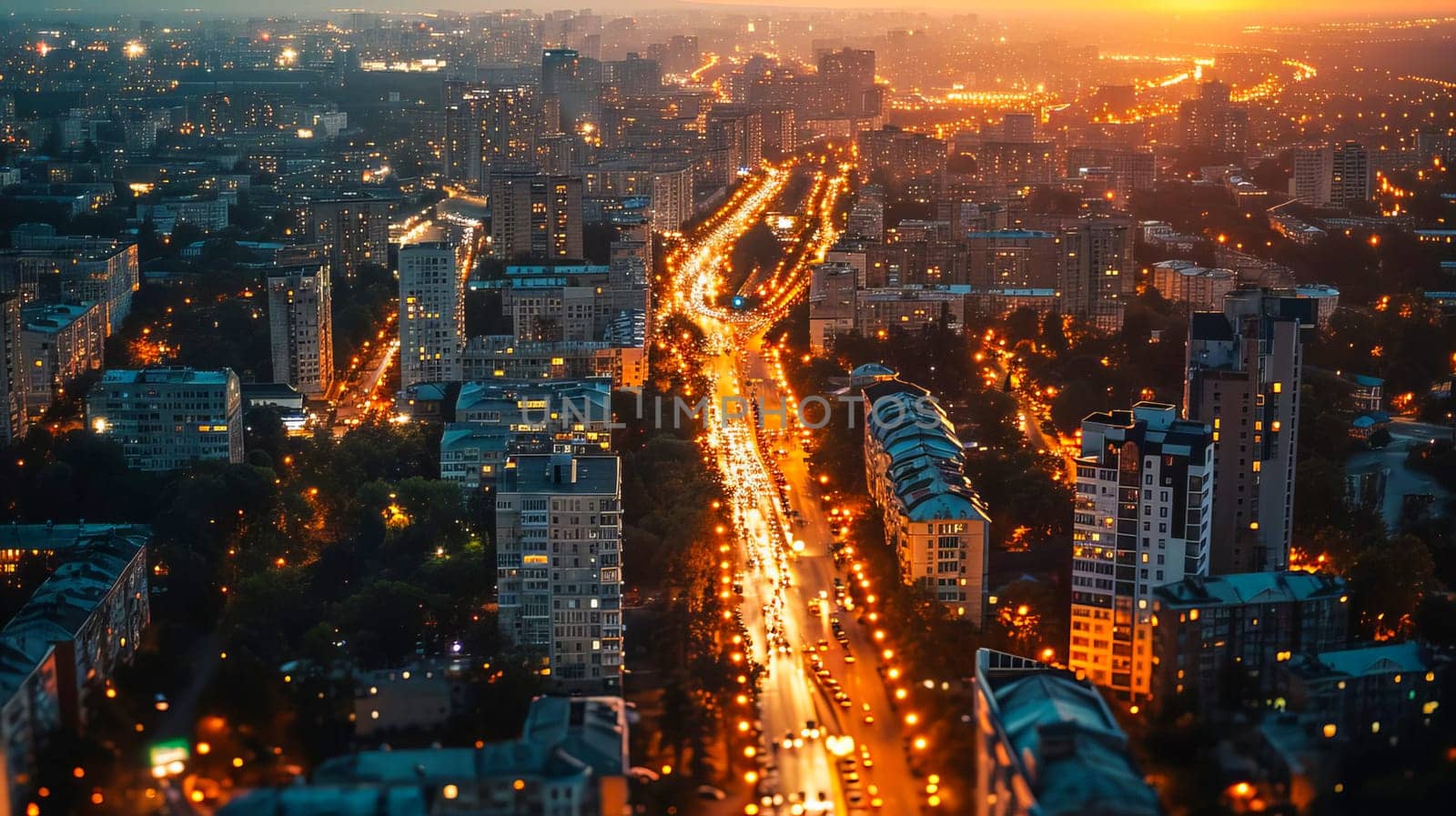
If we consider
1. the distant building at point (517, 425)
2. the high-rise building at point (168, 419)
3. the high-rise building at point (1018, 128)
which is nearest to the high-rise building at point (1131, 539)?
the distant building at point (517, 425)

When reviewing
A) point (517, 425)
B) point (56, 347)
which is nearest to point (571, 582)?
point (517, 425)

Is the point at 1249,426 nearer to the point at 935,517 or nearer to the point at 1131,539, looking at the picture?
the point at 1131,539

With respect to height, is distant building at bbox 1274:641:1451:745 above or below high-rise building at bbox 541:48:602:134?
below

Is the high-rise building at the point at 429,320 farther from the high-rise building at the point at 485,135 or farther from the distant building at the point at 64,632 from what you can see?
the high-rise building at the point at 485,135

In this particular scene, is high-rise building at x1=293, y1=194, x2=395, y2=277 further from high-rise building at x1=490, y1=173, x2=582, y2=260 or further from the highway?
the highway

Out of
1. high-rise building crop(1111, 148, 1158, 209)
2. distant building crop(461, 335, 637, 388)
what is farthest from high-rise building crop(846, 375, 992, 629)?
high-rise building crop(1111, 148, 1158, 209)

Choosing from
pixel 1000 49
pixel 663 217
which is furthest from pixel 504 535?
pixel 1000 49
